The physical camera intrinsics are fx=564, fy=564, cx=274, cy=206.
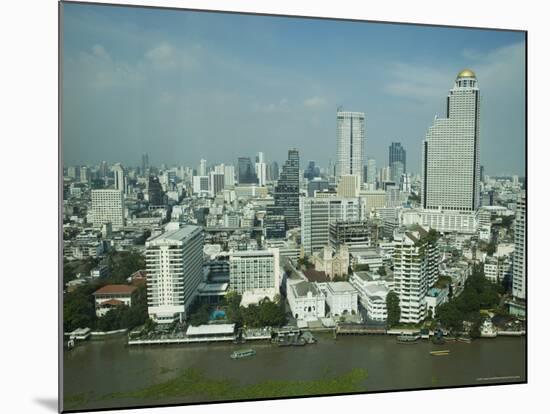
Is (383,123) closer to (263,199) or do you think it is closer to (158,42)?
(263,199)

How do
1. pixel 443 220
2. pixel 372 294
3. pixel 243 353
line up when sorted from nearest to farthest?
pixel 243 353, pixel 372 294, pixel 443 220

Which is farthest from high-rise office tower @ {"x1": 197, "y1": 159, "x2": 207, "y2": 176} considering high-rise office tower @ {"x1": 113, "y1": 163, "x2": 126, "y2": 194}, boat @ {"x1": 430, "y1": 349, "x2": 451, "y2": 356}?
boat @ {"x1": 430, "y1": 349, "x2": 451, "y2": 356}

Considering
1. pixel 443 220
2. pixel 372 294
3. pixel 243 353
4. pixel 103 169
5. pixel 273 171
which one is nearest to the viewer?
pixel 103 169

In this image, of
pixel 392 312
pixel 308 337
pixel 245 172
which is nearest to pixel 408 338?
pixel 392 312

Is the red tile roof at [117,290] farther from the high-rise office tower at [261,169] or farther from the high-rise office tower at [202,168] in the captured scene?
the high-rise office tower at [261,169]

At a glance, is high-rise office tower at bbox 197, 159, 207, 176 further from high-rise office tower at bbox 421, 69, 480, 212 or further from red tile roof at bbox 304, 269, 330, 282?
high-rise office tower at bbox 421, 69, 480, 212

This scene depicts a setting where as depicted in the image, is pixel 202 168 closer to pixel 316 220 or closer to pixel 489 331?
pixel 316 220
